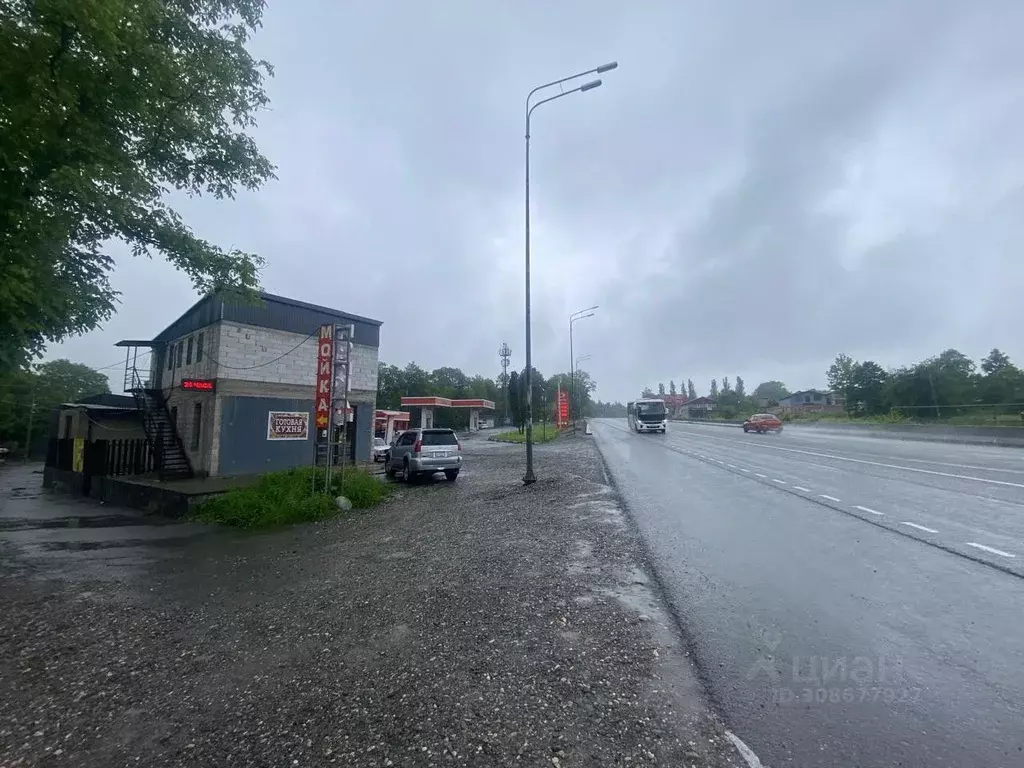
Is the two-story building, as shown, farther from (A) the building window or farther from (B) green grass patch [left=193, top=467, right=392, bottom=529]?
(B) green grass patch [left=193, top=467, right=392, bottom=529]

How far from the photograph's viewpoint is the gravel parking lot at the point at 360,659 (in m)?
2.99

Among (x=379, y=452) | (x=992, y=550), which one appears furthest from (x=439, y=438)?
(x=992, y=550)

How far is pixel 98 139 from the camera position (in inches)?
289

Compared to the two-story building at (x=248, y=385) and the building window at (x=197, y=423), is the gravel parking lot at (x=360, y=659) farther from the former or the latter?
the building window at (x=197, y=423)

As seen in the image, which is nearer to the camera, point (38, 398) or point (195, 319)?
point (195, 319)

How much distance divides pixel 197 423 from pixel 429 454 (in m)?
10.3

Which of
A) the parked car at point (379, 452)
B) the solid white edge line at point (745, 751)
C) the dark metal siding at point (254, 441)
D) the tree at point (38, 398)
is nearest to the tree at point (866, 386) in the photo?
the parked car at point (379, 452)

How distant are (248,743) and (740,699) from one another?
305 centimetres

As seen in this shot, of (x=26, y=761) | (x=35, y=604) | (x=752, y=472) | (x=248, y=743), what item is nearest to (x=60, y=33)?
(x=35, y=604)

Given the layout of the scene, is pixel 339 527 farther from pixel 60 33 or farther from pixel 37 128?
pixel 60 33

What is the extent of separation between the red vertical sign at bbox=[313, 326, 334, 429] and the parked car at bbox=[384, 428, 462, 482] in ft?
12.1

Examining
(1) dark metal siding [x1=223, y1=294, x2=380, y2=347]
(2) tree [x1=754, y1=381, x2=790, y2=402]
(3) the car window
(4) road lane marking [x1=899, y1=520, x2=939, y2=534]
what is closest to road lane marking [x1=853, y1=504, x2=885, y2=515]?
(4) road lane marking [x1=899, y1=520, x2=939, y2=534]

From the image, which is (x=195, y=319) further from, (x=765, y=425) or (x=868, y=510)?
Answer: (x=765, y=425)

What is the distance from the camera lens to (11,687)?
13.0 feet
